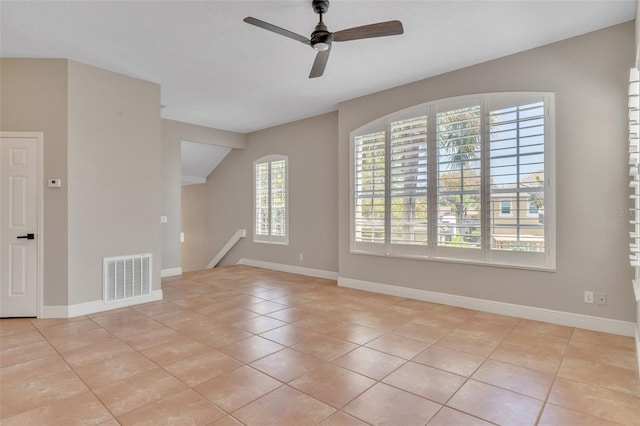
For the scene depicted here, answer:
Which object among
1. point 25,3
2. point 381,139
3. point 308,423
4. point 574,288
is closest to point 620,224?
point 574,288

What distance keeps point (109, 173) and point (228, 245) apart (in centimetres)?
391

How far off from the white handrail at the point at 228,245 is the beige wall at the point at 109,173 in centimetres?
296

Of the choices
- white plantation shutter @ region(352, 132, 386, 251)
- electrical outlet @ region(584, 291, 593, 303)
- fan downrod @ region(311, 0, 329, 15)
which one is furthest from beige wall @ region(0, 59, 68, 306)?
electrical outlet @ region(584, 291, 593, 303)

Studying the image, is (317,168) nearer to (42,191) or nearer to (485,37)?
(485,37)

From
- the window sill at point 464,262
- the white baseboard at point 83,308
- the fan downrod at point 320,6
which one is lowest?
the white baseboard at point 83,308

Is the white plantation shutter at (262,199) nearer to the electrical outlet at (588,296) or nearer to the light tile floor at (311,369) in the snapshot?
the light tile floor at (311,369)

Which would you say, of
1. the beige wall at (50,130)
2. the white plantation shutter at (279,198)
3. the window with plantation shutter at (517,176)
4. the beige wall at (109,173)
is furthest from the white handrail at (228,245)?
the window with plantation shutter at (517,176)

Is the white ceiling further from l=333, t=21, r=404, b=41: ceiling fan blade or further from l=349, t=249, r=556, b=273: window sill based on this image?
l=349, t=249, r=556, b=273: window sill

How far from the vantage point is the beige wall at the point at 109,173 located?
3992 millimetres

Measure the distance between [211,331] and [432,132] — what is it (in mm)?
3602

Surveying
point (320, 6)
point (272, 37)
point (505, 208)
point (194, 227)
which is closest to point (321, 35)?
point (320, 6)

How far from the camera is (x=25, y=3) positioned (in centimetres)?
286

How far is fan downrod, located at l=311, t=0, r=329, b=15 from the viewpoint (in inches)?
109

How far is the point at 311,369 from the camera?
2.62 meters
